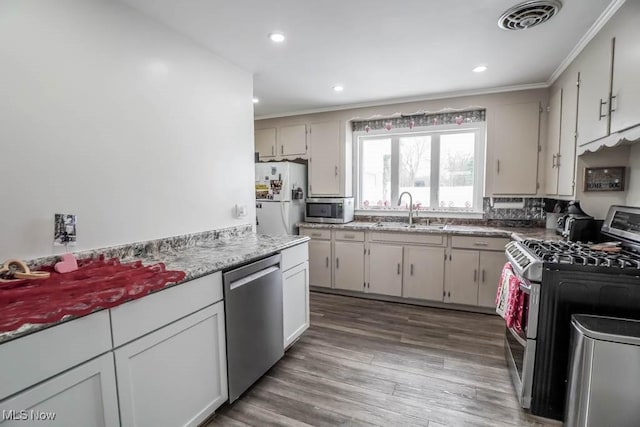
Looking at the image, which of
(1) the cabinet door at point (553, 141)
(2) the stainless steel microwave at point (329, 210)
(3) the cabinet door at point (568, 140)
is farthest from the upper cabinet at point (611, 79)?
(2) the stainless steel microwave at point (329, 210)

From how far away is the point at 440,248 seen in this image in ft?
10.7

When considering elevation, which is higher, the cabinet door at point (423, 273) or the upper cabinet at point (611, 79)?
the upper cabinet at point (611, 79)

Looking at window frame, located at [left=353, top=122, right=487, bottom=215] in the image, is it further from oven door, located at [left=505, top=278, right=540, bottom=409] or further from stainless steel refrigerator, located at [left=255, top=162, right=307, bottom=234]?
oven door, located at [left=505, top=278, right=540, bottom=409]

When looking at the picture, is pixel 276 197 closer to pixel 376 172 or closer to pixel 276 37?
pixel 376 172

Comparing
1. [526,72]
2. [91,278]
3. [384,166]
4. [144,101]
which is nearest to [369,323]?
[384,166]

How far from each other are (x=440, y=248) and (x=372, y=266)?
2.62 feet

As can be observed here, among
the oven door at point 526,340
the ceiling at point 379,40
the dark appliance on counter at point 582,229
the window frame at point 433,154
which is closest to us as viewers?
the oven door at point 526,340

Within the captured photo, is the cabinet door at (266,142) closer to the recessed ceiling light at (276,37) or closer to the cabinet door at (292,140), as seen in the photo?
the cabinet door at (292,140)

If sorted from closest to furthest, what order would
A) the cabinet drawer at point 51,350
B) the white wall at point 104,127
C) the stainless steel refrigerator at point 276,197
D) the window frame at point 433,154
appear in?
the cabinet drawer at point 51,350
the white wall at point 104,127
the window frame at point 433,154
the stainless steel refrigerator at point 276,197

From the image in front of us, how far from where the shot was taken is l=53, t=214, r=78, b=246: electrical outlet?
4.79ft

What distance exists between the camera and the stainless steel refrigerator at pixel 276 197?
12.1 ft

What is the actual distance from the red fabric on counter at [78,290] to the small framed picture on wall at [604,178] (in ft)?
9.43

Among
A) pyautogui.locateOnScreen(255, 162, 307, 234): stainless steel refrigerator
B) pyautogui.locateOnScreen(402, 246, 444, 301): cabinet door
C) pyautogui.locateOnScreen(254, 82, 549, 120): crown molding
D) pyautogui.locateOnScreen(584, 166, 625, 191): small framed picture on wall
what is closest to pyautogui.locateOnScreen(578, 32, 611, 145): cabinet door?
pyautogui.locateOnScreen(584, 166, 625, 191): small framed picture on wall

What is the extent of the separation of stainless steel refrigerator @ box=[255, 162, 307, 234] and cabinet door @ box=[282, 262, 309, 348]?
126 centimetres
